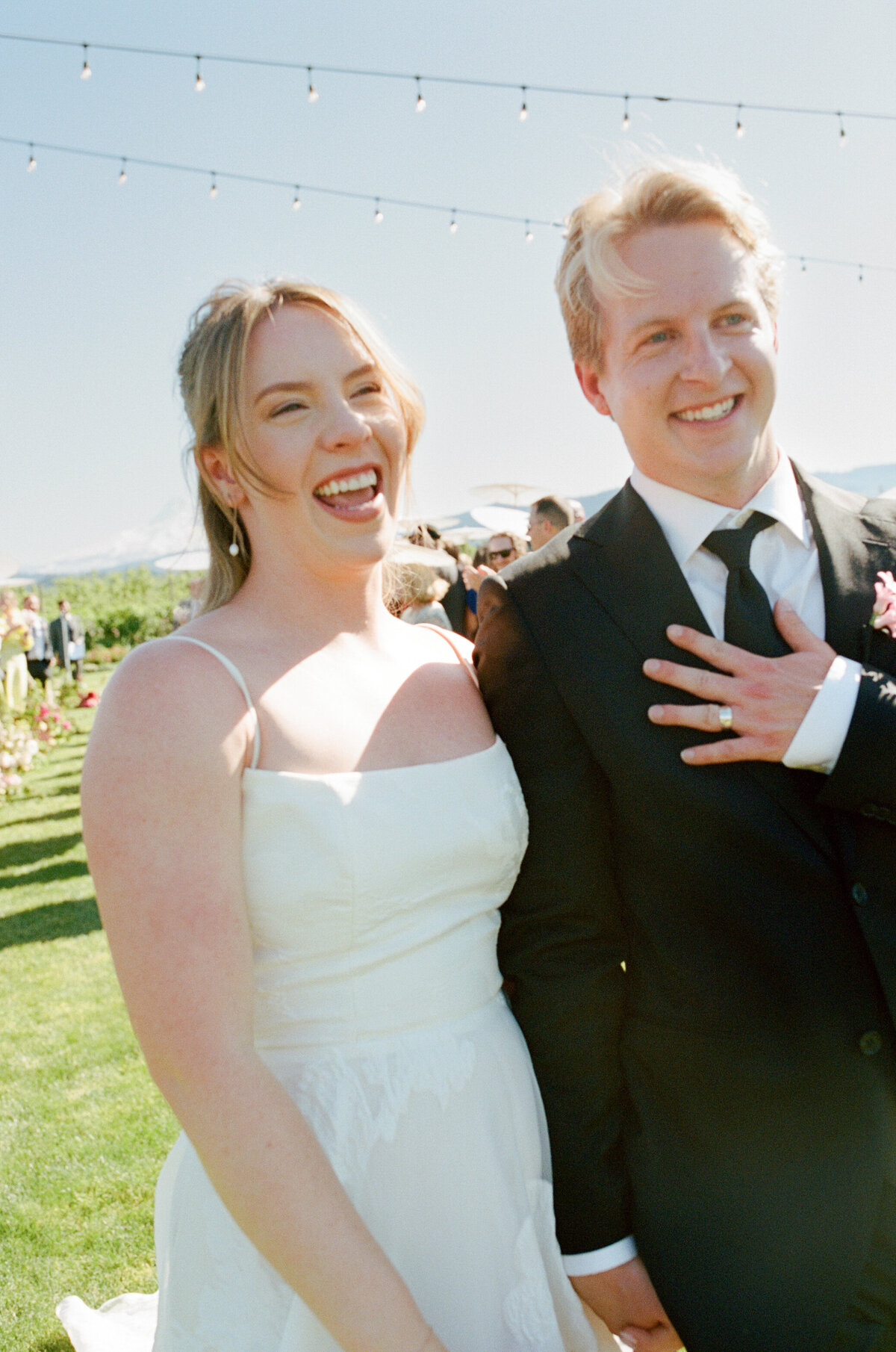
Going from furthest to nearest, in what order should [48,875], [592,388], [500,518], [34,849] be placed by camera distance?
[500,518] → [34,849] → [48,875] → [592,388]

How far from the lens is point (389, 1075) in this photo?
1680mm

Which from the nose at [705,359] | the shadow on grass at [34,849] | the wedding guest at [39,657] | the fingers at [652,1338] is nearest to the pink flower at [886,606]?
the nose at [705,359]

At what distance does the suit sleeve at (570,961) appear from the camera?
5.94 feet

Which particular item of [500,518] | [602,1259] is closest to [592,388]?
[602,1259]

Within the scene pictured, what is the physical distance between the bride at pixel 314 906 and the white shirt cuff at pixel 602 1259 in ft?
0.13

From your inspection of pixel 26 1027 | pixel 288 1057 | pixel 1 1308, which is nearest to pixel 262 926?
pixel 288 1057

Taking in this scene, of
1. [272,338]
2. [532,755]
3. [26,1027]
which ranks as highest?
[272,338]

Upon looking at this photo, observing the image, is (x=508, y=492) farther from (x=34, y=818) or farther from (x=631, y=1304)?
(x=631, y=1304)

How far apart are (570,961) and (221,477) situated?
116 cm

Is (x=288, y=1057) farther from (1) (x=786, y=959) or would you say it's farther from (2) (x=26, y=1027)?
(2) (x=26, y=1027)

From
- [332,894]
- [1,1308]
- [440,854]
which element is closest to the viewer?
[332,894]

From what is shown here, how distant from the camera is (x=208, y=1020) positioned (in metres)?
1.44

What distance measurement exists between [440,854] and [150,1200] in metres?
2.99

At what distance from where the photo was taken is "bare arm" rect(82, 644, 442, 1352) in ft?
4.65
